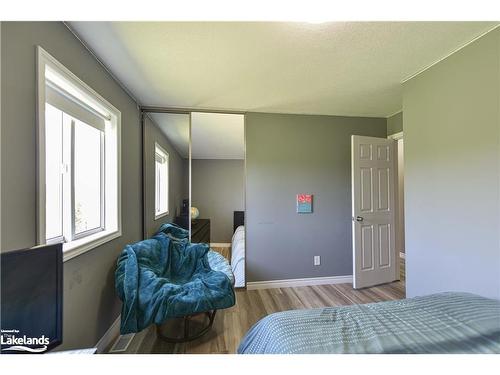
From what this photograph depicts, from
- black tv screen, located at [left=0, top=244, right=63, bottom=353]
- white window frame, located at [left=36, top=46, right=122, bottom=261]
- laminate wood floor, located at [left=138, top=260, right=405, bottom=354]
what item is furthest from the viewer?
laminate wood floor, located at [left=138, top=260, right=405, bottom=354]

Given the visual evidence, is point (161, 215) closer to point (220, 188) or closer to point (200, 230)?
point (200, 230)

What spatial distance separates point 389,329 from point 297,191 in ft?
6.41

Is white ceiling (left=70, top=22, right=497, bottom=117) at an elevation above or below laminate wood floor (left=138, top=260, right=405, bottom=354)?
above

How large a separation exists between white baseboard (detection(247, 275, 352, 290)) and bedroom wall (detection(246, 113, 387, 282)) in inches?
2.0

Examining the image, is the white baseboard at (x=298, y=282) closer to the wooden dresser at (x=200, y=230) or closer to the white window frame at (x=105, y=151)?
the wooden dresser at (x=200, y=230)

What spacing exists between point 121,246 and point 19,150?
1262mm

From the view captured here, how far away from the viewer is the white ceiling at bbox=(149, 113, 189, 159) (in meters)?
2.63

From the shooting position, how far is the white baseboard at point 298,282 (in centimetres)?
267

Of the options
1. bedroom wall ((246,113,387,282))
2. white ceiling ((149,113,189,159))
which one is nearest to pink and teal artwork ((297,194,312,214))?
bedroom wall ((246,113,387,282))

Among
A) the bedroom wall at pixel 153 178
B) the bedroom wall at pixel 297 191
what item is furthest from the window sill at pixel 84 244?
the bedroom wall at pixel 297 191

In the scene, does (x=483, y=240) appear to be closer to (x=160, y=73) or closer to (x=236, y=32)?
(x=236, y=32)

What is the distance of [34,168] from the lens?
1003 mm

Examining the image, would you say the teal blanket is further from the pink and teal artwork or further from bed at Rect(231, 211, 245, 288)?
the pink and teal artwork

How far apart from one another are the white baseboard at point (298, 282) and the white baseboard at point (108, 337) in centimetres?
141
